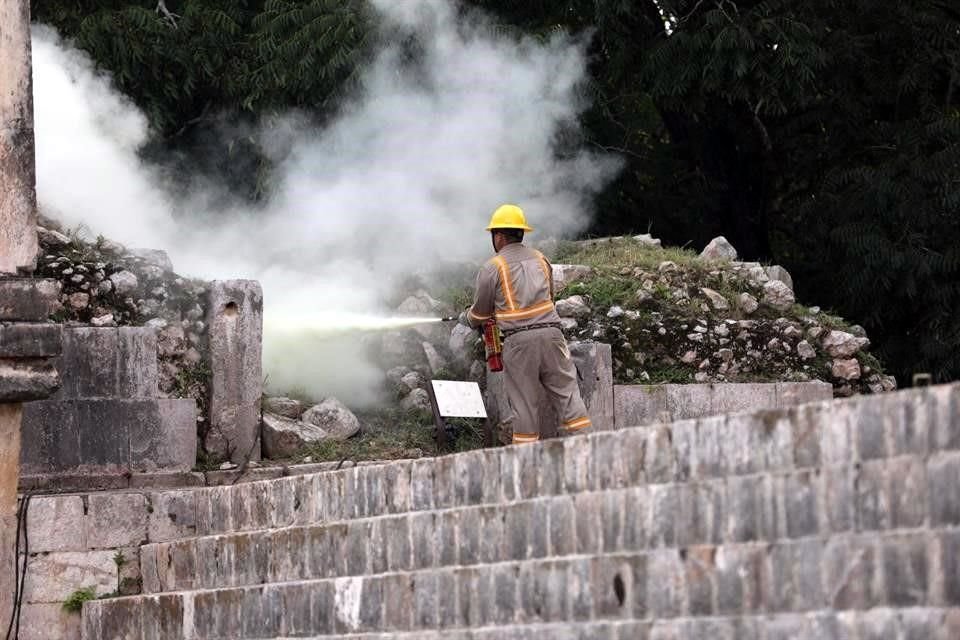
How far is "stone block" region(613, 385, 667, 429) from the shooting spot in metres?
13.7

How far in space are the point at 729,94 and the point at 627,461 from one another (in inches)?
392

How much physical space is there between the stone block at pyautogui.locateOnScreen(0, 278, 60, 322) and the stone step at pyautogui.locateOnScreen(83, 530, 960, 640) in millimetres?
1892

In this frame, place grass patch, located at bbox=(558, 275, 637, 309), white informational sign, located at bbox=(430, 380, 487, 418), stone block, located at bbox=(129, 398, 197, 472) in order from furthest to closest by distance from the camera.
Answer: grass patch, located at bbox=(558, 275, 637, 309) → white informational sign, located at bbox=(430, 380, 487, 418) → stone block, located at bbox=(129, 398, 197, 472)

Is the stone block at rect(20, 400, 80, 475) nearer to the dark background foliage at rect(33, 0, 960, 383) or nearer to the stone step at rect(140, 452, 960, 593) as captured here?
the stone step at rect(140, 452, 960, 593)

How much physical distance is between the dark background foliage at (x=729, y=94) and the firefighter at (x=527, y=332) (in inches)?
222

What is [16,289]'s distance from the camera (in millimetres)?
11133

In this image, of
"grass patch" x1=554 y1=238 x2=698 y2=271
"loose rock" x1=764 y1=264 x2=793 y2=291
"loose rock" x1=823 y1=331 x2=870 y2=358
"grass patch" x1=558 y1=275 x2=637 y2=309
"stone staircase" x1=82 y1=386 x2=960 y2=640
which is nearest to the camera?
"stone staircase" x1=82 y1=386 x2=960 y2=640

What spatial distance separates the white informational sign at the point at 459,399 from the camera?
13.5 m

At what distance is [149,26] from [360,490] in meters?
8.70

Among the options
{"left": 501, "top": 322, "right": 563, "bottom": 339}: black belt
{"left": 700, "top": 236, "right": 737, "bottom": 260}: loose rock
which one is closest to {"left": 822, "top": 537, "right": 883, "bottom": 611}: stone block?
{"left": 501, "top": 322, "right": 563, "bottom": 339}: black belt

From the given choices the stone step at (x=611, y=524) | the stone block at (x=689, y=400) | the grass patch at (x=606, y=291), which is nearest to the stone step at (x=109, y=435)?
the stone step at (x=611, y=524)

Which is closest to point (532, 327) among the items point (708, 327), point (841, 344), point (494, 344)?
point (494, 344)

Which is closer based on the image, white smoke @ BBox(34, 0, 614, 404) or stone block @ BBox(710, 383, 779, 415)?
stone block @ BBox(710, 383, 779, 415)

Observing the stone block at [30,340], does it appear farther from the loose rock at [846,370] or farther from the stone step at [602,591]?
the loose rock at [846,370]
